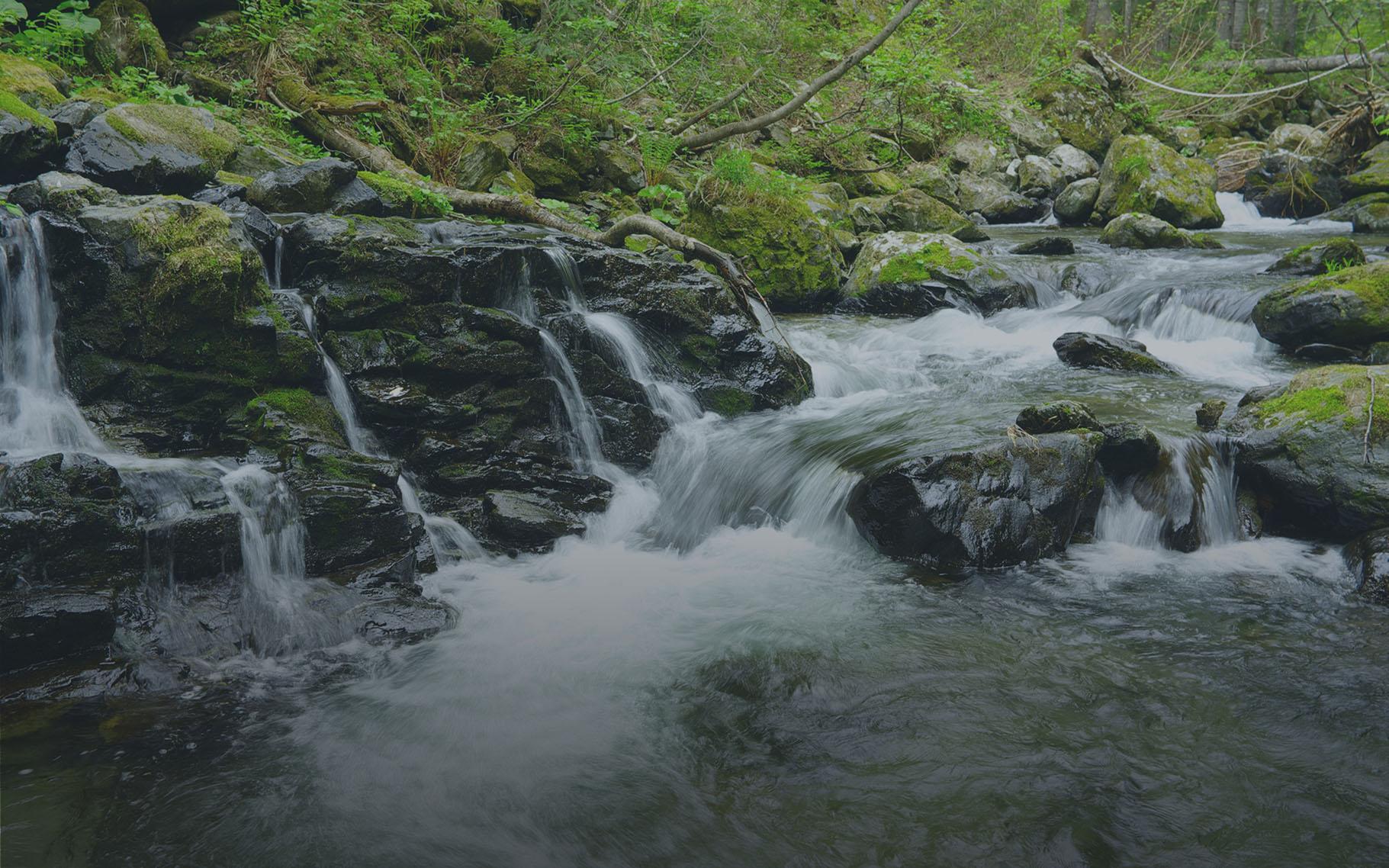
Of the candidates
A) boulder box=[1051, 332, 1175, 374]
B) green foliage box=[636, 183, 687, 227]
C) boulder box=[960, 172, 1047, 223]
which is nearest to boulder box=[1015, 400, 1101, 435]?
boulder box=[1051, 332, 1175, 374]

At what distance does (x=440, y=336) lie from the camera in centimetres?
598

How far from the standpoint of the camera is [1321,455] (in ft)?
16.6

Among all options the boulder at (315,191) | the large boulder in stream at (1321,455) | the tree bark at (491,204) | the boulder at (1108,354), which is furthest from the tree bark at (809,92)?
the large boulder in stream at (1321,455)

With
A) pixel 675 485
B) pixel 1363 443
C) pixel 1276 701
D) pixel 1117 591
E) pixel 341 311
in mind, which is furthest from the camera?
pixel 675 485

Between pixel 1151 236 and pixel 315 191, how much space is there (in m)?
12.4

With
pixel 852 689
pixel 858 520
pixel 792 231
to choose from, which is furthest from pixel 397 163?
pixel 852 689

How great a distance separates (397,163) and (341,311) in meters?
4.11

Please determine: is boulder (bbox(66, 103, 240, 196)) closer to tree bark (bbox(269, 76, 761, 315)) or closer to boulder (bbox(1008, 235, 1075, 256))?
tree bark (bbox(269, 76, 761, 315))

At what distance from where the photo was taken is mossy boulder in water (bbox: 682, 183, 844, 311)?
10203mm

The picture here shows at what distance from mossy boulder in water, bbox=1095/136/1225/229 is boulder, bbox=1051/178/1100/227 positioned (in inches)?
13.7

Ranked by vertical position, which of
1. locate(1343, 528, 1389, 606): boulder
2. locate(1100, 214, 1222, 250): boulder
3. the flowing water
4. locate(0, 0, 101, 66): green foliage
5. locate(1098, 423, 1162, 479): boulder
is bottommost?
the flowing water

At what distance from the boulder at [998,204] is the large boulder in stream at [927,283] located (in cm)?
664

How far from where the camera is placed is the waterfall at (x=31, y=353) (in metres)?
4.46

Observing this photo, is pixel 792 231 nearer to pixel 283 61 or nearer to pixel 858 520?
pixel 858 520
